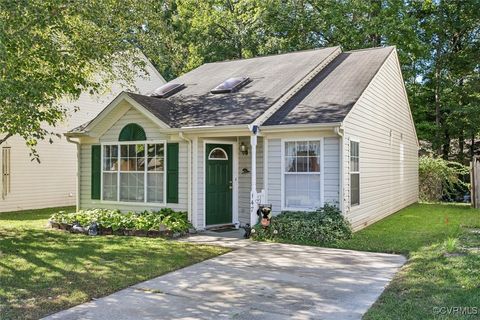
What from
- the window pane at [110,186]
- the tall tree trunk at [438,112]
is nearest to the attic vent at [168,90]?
the window pane at [110,186]

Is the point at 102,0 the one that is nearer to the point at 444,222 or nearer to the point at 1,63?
the point at 1,63

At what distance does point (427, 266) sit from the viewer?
6.65 meters

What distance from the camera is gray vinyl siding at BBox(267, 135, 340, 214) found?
9562 mm

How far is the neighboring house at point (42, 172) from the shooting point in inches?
624

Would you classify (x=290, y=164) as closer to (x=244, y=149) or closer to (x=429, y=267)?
(x=244, y=149)

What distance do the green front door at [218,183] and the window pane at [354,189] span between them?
3096 mm

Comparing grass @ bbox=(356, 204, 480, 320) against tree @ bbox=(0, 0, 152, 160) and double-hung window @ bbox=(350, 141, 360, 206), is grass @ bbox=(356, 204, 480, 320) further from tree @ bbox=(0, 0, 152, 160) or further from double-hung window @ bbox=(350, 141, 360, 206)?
tree @ bbox=(0, 0, 152, 160)

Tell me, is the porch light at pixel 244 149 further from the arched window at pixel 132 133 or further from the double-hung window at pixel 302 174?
the arched window at pixel 132 133

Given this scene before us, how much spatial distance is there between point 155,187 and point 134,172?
29.8 inches

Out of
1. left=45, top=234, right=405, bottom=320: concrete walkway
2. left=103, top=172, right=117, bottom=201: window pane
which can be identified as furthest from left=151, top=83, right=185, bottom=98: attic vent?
left=45, top=234, right=405, bottom=320: concrete walkway

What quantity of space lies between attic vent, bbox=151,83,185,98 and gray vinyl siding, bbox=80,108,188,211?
1.83 metres

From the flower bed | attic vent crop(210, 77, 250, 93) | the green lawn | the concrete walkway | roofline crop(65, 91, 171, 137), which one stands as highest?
attic vent crop(210, 77, 250, 93)

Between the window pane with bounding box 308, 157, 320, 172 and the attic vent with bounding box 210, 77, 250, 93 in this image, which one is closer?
the window pane with bounding box 308, 157, 320, 172

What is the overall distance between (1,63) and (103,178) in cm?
553
